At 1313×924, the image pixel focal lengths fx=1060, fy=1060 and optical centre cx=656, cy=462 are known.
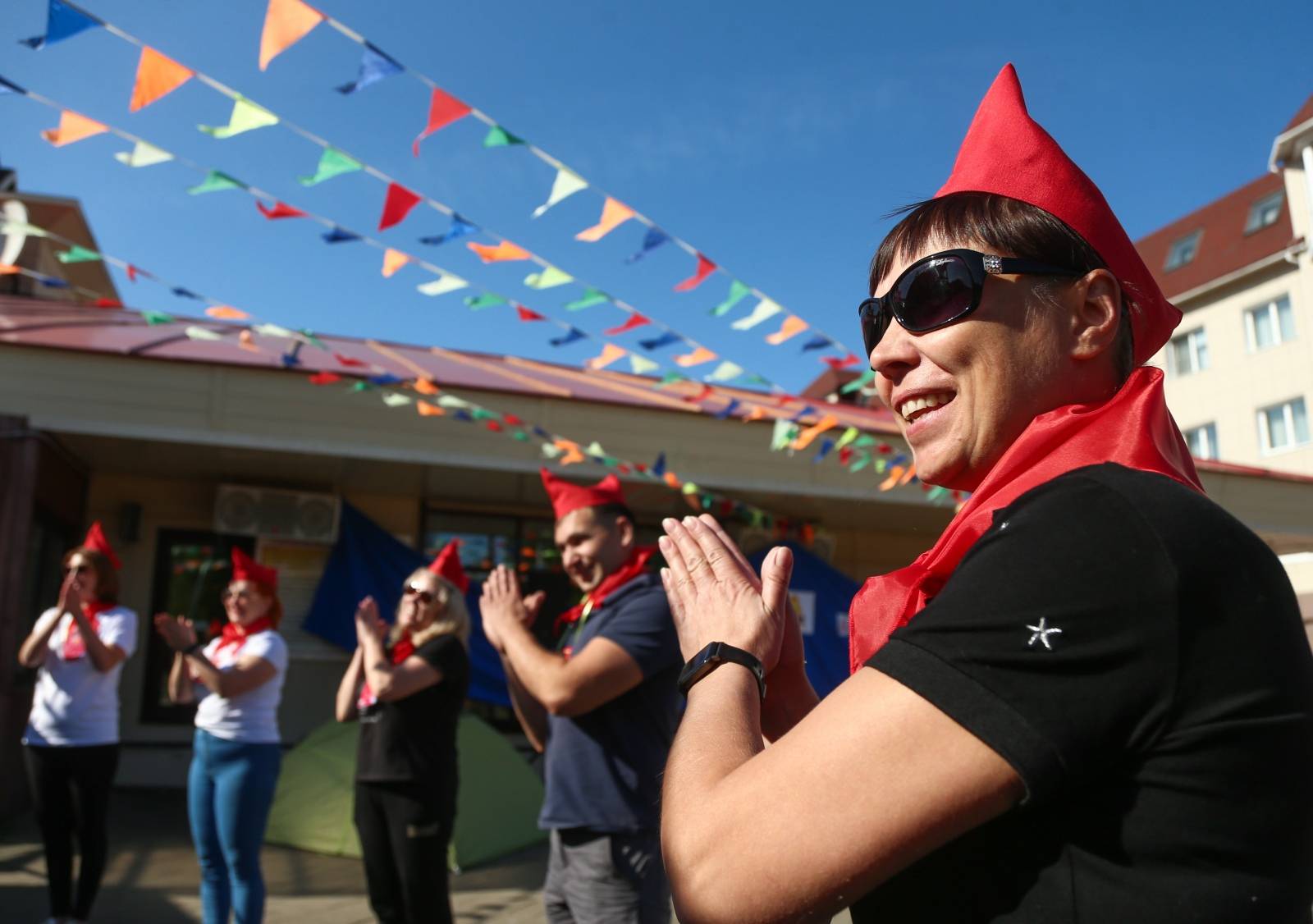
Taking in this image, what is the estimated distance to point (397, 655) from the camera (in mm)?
4766

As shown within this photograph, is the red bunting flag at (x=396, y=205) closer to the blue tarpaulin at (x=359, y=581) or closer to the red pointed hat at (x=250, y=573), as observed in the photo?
the red pointed hat at (x=250, y=573)

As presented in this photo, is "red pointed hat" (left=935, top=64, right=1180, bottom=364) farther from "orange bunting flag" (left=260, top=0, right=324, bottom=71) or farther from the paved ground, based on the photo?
the paved ground

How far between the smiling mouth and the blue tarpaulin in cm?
861

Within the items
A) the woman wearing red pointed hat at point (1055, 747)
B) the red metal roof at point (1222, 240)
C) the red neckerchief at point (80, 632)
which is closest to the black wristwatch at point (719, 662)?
the woman wearing red pointed hat at point (1055, 747)

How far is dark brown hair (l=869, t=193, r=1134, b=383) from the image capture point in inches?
50.3

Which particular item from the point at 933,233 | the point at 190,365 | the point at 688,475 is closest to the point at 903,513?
the point at 688,475

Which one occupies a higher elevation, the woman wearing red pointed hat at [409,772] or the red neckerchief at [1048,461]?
the red neckerchief at [1048,461]

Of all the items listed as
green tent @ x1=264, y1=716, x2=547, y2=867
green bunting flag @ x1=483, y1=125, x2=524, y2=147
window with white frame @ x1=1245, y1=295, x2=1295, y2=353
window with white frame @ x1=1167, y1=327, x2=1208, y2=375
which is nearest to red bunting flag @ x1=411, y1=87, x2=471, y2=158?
green bunting flag @ x1=483, y1=125, x2=524, y2=147

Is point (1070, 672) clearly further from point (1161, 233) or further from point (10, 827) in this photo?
point (1161, 233)

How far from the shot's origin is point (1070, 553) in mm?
936

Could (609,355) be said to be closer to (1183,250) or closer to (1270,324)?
(1270,324)

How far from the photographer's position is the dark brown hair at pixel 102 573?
5.45 metres

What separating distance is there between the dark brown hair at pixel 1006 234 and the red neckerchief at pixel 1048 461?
0.15 meters

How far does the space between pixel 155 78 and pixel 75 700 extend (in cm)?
289
